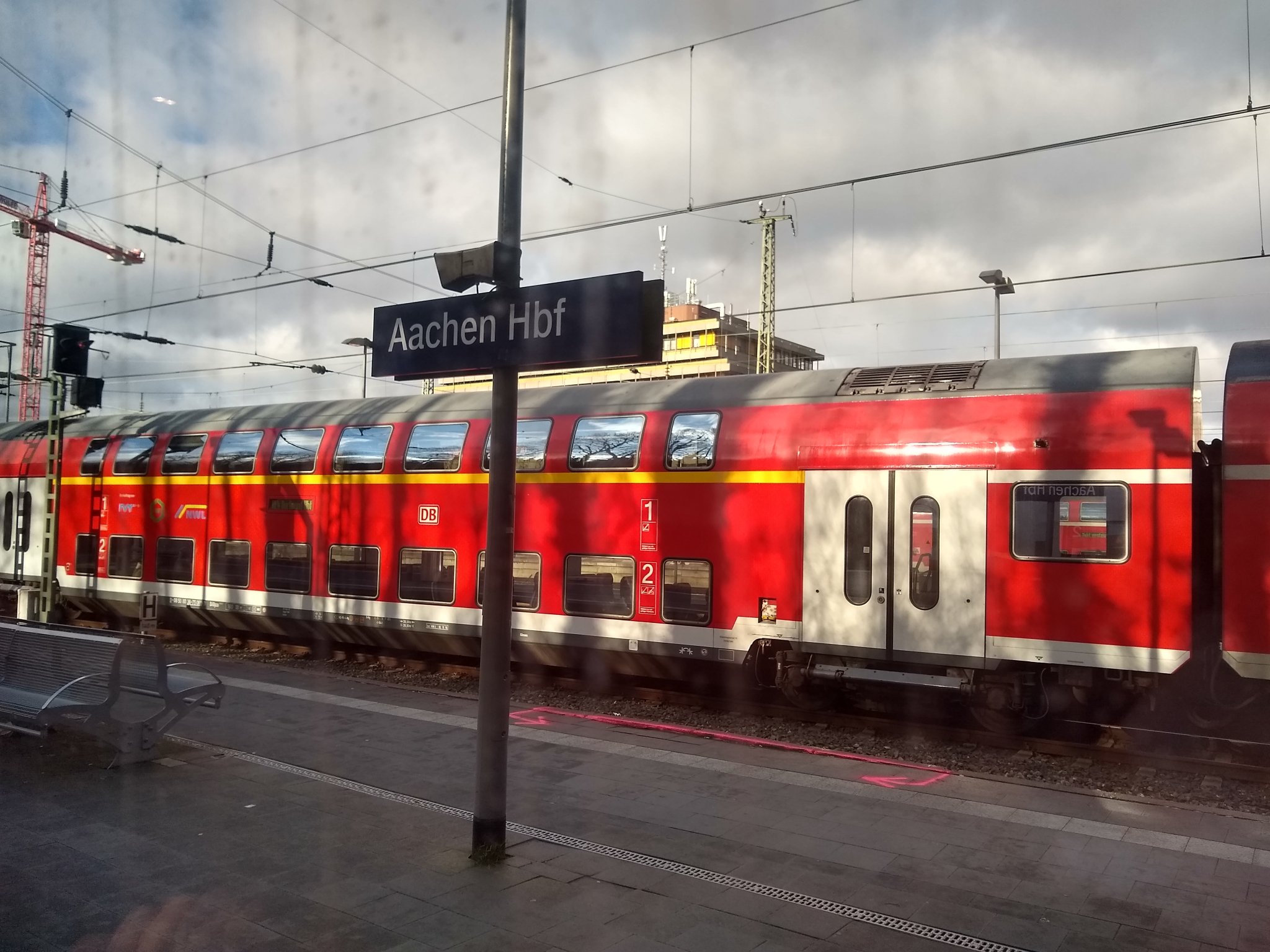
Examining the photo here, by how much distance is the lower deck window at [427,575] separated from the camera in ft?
41.8

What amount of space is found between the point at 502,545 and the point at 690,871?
234 centimetres

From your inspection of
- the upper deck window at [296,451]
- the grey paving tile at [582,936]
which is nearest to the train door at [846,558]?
the grey paving tile at [582,936]

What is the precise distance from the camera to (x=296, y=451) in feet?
47.7

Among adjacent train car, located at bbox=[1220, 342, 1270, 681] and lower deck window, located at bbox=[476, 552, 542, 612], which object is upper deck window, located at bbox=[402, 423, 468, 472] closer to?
lower deck window, located at bbox=[476, 552, 542, 612]

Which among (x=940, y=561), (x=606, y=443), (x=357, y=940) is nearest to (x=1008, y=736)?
(x=940, y=561)

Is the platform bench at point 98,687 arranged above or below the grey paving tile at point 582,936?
above

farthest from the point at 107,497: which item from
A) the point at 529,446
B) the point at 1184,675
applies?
the point at 1184,675

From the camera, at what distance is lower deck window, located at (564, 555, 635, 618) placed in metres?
11.2

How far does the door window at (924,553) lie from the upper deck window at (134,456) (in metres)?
13.7

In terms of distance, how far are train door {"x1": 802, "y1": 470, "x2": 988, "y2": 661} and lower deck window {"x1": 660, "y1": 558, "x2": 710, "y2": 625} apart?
1.23 meters

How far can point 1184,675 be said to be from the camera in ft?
29.7

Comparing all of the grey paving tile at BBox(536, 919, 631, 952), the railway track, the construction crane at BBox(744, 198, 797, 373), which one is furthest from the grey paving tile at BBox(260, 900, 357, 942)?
the construction crane at BBox(744, 198, 797, 373)

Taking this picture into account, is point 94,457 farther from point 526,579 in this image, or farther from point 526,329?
point 526,329

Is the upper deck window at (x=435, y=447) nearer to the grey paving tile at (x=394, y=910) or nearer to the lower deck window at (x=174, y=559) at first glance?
the lower deck window at (x=174, y=559)
